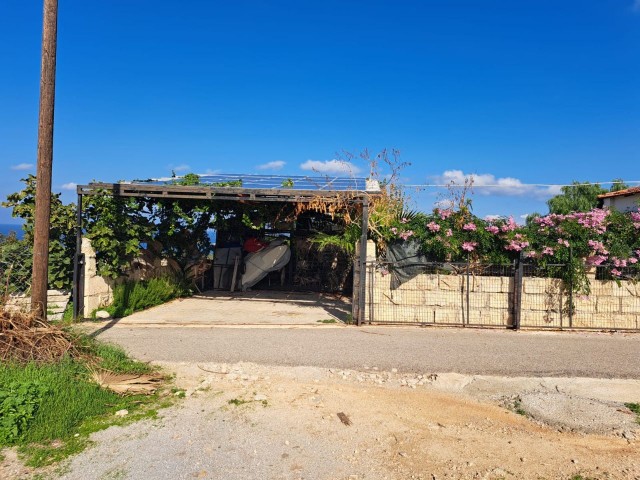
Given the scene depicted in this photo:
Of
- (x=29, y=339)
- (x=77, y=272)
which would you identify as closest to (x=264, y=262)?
(x=77, y=272)

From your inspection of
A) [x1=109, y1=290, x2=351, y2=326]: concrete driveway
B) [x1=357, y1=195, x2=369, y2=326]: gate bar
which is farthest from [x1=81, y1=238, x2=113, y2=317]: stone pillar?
[x1=357, y1=195, x2=369, y2=326]: gate bar

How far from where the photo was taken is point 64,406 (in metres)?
4.70

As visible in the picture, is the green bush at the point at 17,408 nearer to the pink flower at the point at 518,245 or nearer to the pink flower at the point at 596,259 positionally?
the pink flower at the point at 518,245

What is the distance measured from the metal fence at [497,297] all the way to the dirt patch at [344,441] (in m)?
4.35

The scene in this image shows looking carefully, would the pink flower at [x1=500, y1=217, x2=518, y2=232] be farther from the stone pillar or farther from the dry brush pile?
the stone pillar

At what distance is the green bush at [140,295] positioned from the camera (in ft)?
36.2

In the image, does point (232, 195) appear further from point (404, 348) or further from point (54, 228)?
point (404, 348)

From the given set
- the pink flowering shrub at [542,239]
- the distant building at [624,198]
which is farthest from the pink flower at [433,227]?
the distant building at [624,198]

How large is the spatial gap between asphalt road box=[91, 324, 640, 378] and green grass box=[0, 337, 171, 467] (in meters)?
1.67

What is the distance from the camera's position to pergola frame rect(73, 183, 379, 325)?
10.0 metres

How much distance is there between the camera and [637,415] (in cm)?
495

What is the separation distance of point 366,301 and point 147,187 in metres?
5.77

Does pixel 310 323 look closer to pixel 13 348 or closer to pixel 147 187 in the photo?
pixel 147 187

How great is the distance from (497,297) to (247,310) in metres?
6.13
